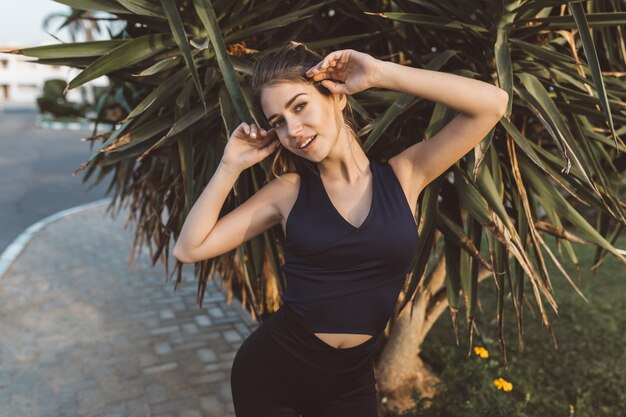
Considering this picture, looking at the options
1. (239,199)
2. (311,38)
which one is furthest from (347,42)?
(239,199)

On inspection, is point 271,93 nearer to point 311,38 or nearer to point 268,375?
point 268,375

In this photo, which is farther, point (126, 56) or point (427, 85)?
point (126, 56)

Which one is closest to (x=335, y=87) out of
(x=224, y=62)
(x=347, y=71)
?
(x=347, y=71)

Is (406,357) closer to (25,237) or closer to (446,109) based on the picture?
(446,109)

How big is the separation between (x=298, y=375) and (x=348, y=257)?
410 millimetres

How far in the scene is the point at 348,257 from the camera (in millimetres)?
1572

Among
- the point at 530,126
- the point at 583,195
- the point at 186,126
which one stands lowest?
the point at 583,195

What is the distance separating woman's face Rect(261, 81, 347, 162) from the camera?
1.57m

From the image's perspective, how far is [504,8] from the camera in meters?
2.20

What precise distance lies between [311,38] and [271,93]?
57.8 inches

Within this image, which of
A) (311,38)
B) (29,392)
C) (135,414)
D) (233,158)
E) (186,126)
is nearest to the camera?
(233,158)

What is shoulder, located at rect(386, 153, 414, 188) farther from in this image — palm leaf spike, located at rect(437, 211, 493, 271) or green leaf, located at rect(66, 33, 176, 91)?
green leaf, located at rect(66, 33, 176, 91)

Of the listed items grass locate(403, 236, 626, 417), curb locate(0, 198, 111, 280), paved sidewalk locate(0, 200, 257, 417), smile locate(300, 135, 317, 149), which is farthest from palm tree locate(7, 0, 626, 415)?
curb locate(0, 198, 111, 280)

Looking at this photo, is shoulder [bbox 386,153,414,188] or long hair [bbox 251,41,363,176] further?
shoulder [bbox 386,153,414,188]
